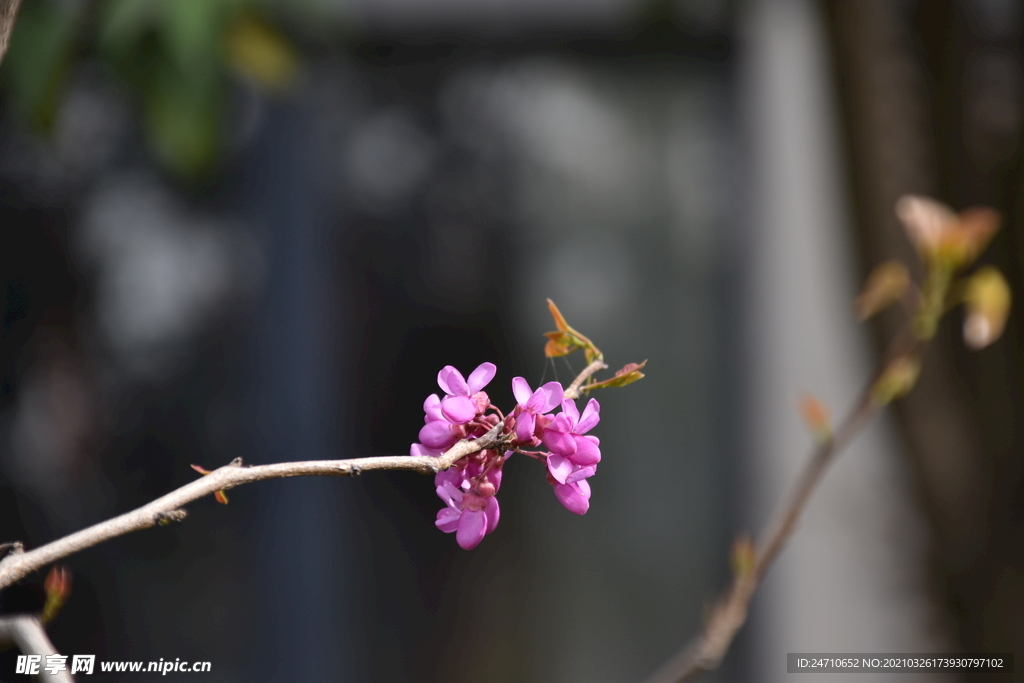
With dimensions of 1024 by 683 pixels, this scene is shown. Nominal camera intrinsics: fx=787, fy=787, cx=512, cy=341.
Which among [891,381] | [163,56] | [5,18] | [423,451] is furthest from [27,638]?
[163,56]

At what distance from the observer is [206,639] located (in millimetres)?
2041

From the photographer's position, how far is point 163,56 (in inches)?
43.7

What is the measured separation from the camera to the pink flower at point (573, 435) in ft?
1.32

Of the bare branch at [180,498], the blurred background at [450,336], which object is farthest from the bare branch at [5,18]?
the blurred background at [450,336]

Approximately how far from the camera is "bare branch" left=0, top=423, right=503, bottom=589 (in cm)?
35

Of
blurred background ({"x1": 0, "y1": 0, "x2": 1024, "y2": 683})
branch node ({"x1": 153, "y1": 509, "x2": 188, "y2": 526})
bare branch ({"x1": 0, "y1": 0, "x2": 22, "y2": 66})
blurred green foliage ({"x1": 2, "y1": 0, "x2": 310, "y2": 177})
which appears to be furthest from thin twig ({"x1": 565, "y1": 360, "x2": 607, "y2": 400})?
blurred background ({"x1": 0, "y1": 0, "x2": 1024, "y2": 683})

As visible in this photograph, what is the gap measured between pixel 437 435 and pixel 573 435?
0.23ft

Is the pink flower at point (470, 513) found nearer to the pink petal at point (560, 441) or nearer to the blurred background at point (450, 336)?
the pink petal at point (560, 441)

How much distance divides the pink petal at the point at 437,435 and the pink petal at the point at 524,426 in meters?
0.04

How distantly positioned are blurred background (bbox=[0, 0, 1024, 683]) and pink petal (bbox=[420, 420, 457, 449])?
1.56 meters

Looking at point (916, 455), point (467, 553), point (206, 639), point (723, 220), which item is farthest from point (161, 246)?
point (916, 455)

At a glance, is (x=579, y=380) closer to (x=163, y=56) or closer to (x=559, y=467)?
(x=559, y=467)

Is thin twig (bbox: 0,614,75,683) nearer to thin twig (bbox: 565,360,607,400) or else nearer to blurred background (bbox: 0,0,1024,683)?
thin twig (bbox: 565,360,607,400)

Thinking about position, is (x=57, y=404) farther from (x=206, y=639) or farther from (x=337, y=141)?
(x=337, y=141)
